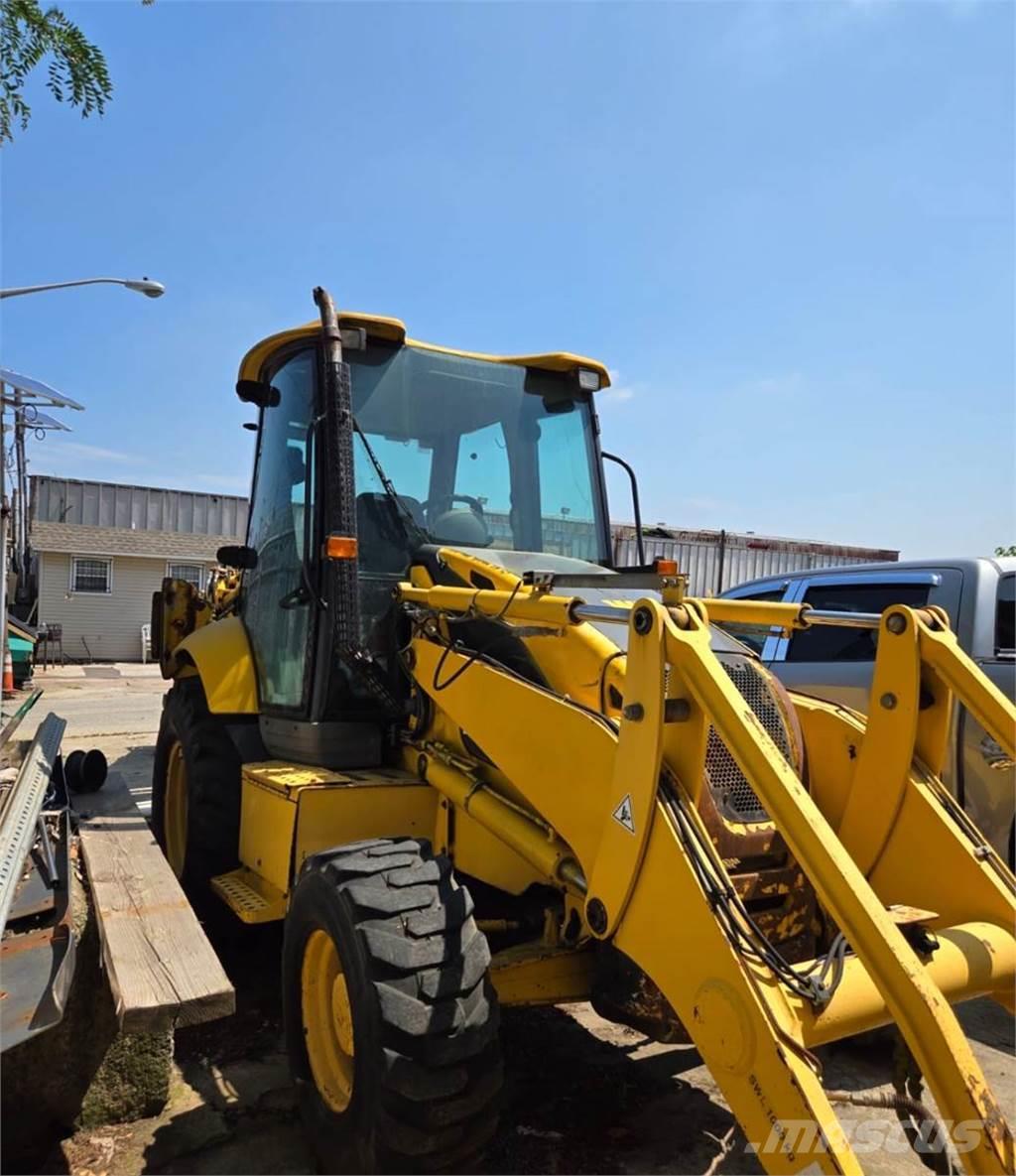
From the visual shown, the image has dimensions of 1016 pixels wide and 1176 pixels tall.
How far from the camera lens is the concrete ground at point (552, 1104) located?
2982 mm

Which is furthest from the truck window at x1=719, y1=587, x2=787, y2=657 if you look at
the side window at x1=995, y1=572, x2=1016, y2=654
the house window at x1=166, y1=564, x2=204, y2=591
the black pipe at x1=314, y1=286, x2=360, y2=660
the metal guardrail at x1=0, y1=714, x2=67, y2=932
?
the house window at x1=166, y1=564, x2=204, y2=591

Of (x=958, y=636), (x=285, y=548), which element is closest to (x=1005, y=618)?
(x=958, y=636)

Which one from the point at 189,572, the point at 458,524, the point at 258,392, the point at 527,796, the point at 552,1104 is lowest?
the point at 552,1104

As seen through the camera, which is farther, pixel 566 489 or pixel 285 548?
pixel 566 489

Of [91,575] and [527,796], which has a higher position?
[91,575]

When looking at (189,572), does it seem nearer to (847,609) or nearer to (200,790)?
(200,790)

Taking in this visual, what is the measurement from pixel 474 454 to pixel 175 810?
284 cm

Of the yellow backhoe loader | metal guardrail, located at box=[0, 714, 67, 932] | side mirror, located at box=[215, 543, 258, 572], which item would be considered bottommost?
metal guardrail, located at box=[0, 714, 67, 932]

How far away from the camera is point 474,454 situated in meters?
4.56

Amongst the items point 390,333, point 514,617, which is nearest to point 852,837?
point 514,617

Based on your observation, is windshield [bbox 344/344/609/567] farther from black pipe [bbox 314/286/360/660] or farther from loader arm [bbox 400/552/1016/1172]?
loader arm [bbox 400/552/1016/1172]

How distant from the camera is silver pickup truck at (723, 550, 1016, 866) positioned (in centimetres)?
488

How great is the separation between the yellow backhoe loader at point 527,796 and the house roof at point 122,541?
71.6 ft

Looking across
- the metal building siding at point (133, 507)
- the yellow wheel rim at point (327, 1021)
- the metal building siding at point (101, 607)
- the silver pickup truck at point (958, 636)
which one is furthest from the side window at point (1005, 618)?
the metal building siding at point (101, 607)
